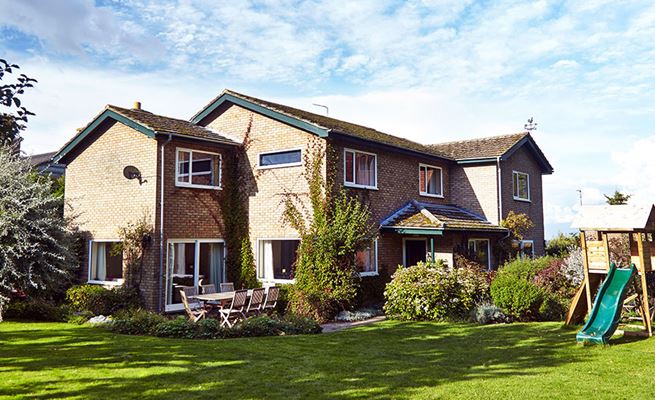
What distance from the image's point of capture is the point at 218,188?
18.4 m

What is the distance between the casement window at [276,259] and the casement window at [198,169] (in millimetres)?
2730

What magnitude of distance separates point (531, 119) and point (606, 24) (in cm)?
2000

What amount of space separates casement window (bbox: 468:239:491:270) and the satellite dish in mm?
12436

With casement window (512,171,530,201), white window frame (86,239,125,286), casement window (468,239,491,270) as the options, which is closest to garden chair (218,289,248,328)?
white window frame (86,239,125,286)

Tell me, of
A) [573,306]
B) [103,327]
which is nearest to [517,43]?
[573,306]

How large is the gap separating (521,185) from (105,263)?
1848 cm

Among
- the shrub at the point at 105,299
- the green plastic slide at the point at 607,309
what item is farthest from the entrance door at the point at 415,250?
the shrub at the point at 105,299

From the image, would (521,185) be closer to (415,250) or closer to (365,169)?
(415,250)

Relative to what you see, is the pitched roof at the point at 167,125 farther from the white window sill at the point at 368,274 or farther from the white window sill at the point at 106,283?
the white window sill at the point at 368,274

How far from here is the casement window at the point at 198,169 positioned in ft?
56.8

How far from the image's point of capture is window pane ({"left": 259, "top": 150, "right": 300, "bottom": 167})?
17.9m

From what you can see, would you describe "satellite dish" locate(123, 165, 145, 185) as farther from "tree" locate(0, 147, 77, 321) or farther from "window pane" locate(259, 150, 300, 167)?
"window pane" locate(259, 150, 300, 167)

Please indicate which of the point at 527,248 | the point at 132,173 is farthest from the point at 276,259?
the point at 527,248

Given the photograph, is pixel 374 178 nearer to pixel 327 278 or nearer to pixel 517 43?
pixel 327 278
